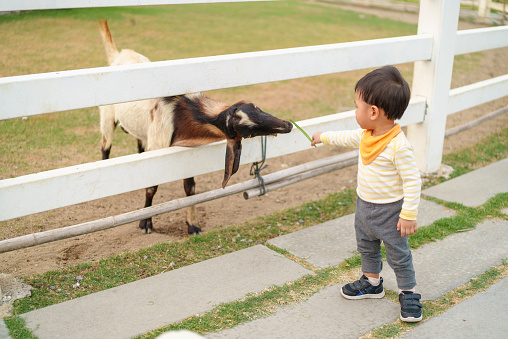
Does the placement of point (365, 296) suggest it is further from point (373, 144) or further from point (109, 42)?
point (109, 42)

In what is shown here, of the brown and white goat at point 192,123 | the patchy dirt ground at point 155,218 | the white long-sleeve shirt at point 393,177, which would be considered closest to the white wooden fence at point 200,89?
the brown and white goat at point 192,123

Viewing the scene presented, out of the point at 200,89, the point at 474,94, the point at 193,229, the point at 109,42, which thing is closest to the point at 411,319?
the point at 200,89

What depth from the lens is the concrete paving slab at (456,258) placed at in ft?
10.2

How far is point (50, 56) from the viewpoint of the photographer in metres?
8.41

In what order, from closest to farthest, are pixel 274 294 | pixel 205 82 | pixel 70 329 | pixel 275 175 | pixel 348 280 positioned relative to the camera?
pixel 70 329, pixel 274 294, pixel 348 280, pixel 205 82, pixel 275 175

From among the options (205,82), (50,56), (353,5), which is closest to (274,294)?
(205,82)

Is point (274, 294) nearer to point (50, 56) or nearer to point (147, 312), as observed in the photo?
point (147, 312)

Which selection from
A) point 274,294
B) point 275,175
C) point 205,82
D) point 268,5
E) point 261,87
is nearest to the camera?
point 274,294

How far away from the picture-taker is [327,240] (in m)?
3.66

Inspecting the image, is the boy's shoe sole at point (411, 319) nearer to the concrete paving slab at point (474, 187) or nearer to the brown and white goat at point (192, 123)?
the brown and white goat at point (192, 123)

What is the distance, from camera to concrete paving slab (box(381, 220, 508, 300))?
310 cm

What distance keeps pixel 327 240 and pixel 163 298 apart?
128 cm

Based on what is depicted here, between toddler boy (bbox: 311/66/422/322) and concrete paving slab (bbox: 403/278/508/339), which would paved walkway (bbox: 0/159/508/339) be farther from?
toddler boy (bbox: 311/66/422/322)

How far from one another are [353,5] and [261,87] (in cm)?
991
